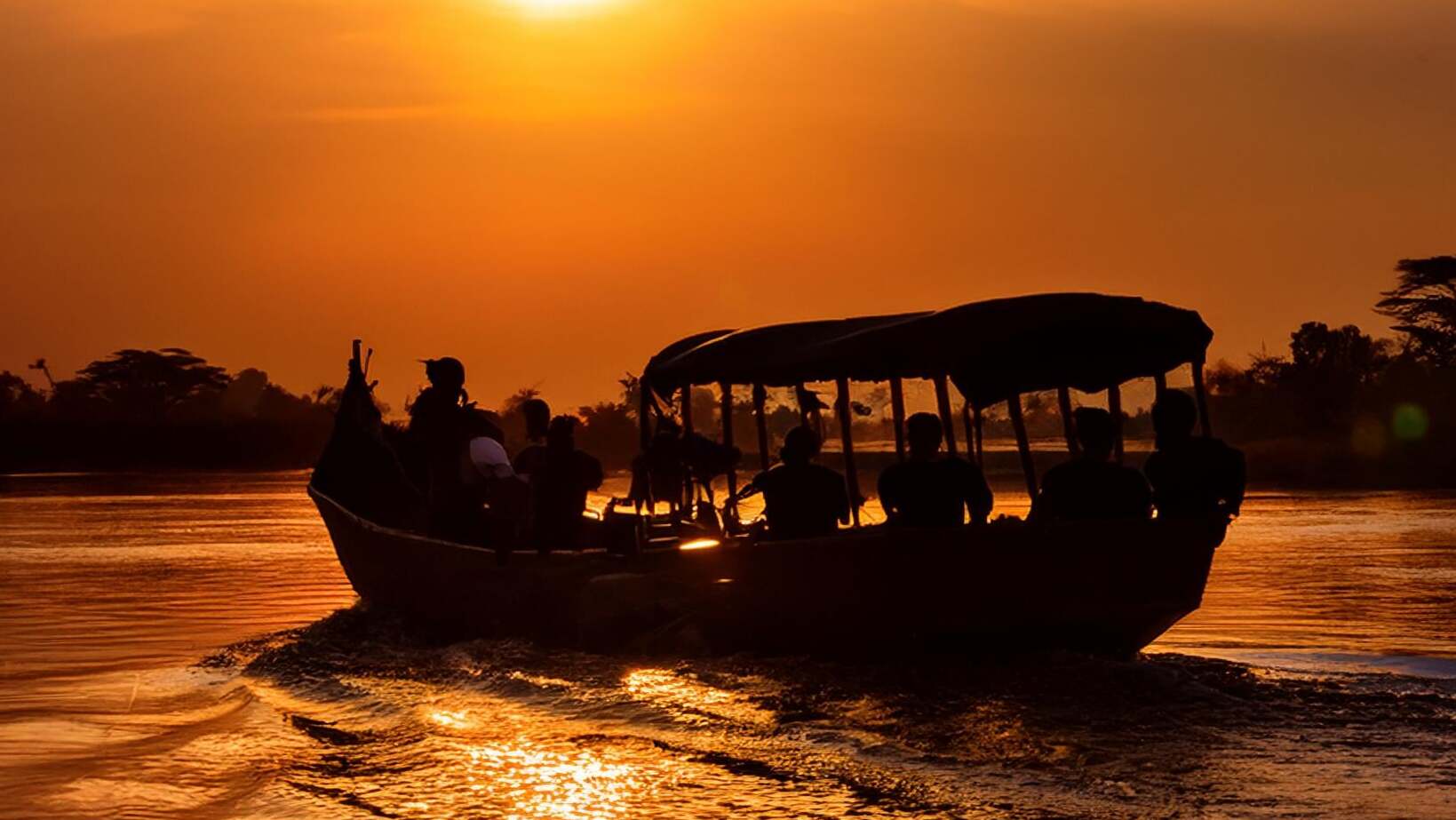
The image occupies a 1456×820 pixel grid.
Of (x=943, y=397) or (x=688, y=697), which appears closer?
(x=688, y=697)

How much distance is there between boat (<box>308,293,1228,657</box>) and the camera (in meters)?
11.6

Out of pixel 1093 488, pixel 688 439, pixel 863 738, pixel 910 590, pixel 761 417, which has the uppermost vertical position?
pixel 761 417

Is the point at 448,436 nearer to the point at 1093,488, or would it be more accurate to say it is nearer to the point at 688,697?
the point at 688,697

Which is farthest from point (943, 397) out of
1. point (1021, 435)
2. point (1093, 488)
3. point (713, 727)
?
point (713, 727)

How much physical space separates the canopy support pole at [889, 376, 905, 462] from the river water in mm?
2385

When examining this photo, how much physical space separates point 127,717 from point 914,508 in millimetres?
4802

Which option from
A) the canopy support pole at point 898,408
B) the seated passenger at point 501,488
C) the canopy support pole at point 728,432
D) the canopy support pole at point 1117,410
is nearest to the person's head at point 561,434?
the seated passenger at point 501,488

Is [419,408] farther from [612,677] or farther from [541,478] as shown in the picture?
[612,677]

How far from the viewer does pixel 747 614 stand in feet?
41.7

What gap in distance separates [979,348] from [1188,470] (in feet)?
4.62

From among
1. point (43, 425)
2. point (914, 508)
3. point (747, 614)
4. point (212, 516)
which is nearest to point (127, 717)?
point (747, 614)

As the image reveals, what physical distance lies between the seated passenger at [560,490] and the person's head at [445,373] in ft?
4.83

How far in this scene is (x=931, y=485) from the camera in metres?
12.0

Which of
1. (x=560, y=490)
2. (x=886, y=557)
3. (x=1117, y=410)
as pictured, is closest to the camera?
(x=886, y=557)
